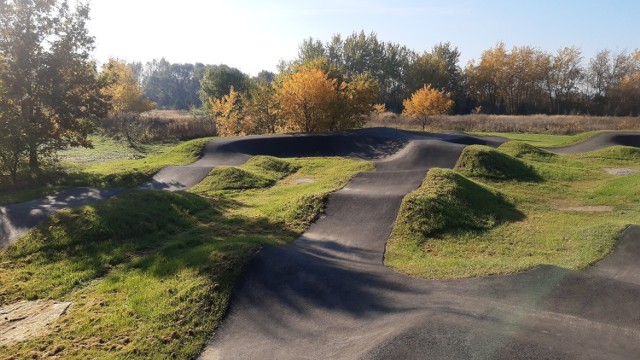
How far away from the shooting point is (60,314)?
29.3 ft

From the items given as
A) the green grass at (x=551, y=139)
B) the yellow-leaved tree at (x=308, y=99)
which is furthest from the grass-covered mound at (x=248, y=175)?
the green grass at (x=551, y=139)

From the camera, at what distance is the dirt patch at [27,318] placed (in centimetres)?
812

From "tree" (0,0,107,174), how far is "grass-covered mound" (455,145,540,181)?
18741mm

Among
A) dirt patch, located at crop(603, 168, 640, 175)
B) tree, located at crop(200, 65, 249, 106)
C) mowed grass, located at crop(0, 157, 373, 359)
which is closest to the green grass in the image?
dirt patch, located at crop(603, 168, 640, 175)

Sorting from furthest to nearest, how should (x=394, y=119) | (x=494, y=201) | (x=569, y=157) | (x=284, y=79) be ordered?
1. (x=394, y=119)
2. (x=284, y=79)
3. (x=569, y=157)
4. (x=494, y=201)

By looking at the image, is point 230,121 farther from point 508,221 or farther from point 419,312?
point 419,312

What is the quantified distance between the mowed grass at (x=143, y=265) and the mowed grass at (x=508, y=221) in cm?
393

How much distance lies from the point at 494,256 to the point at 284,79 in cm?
2575

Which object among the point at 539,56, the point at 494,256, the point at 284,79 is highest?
the point at 539,56

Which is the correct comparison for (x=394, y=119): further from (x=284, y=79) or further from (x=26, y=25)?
(x=26, y=25)

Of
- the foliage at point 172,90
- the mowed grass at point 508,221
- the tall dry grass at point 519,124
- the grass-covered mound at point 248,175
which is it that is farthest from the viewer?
the foliage at point 172,90

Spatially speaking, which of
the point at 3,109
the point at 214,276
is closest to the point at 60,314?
the point at 214,276

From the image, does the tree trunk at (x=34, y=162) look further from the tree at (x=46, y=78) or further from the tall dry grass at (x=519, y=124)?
the tall dry grass at (x=519, y=124)

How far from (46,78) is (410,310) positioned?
18.8m
